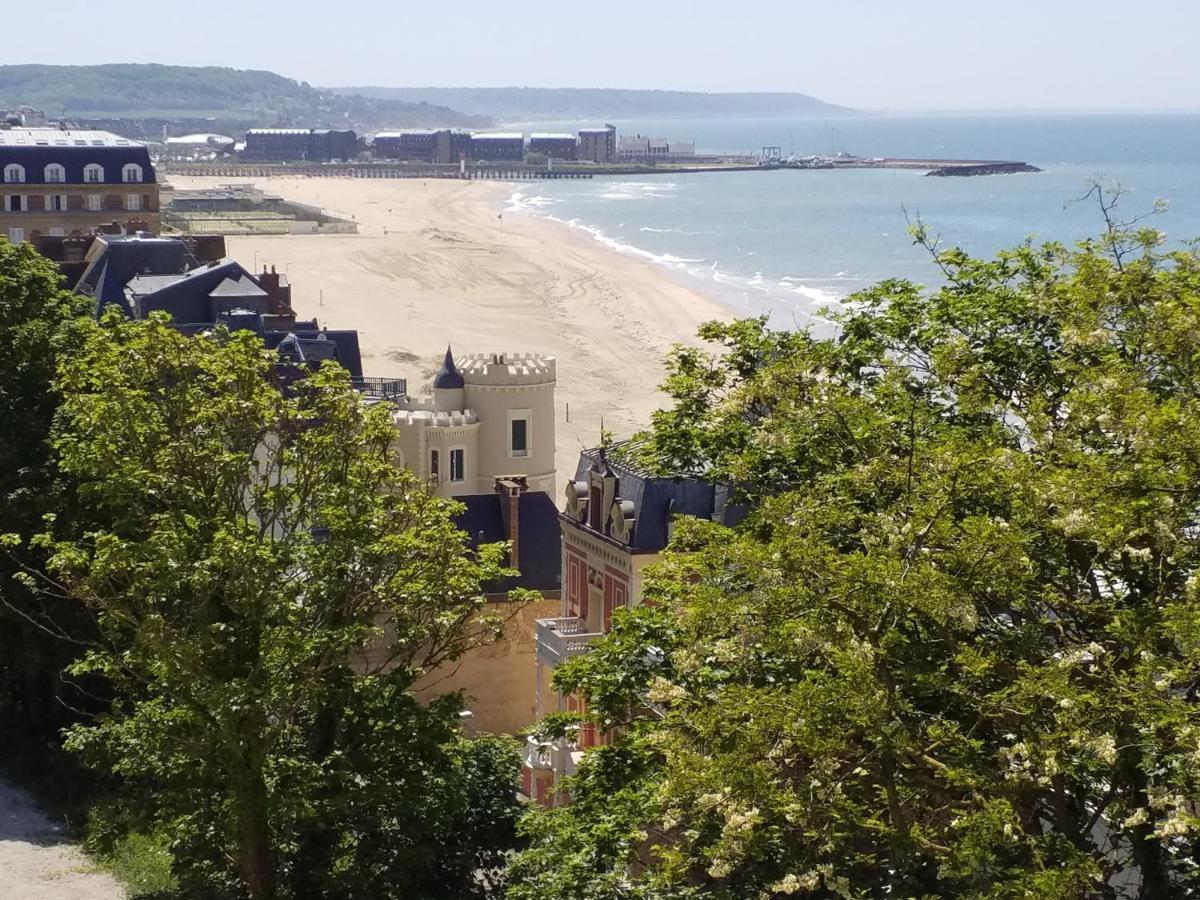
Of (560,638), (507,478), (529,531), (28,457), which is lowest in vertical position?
(560,638)

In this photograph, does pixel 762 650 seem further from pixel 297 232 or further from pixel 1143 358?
pixel 297 232

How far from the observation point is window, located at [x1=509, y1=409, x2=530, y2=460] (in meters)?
43.5

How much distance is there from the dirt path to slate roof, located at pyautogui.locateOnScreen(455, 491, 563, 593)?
11.5 metres

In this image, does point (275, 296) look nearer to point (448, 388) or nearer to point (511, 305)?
point (448, 388)

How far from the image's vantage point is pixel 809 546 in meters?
17.1

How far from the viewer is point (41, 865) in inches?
1051

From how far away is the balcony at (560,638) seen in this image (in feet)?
102

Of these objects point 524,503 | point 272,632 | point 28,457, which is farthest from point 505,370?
point 272,632

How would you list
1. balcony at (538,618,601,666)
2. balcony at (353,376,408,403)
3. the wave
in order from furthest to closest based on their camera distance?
the wave < balcony at (353,376,408,403) < balcony at (538,618,601,666)

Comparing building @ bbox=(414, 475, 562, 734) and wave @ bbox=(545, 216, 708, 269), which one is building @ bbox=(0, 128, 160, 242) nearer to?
wave @ bbox=(545, 216, 708, 269)

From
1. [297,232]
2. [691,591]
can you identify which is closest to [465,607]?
[691,591]

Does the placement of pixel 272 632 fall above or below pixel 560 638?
above

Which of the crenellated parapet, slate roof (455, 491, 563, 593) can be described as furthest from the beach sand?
slate roof (455, 491, 563, 593)

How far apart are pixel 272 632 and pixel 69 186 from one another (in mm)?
87279
